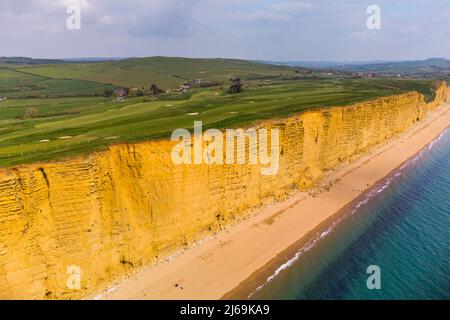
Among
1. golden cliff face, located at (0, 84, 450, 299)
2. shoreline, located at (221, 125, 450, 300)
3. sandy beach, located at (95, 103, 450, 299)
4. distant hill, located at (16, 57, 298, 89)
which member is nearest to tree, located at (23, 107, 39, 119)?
golden cliff face, located at (0, 84, 450, 299)

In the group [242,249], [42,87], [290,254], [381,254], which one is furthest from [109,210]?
[42,87]

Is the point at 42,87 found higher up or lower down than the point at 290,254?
higher up

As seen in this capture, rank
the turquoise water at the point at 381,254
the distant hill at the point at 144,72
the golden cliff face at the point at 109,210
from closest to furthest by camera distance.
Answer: the golden cliff face at the point at 109,210 → the turquoise water at the point at 381,254 → the distant hill at the point at 144,72

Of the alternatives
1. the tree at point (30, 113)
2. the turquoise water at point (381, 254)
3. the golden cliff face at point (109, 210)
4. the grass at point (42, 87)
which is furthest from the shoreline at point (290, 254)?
the grass at point (42, 87)

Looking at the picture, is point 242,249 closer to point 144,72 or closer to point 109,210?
point 109,210

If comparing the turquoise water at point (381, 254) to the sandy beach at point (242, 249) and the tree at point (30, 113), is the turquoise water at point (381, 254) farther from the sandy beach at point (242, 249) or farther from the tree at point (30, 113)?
the tree at point (30, 113)

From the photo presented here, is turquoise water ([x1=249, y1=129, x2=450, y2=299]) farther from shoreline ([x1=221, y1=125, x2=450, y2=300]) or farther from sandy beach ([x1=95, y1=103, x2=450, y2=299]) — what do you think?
sandy beach ([x1=95, y1=103, x2=450, y2=299])
